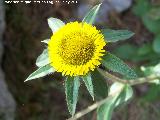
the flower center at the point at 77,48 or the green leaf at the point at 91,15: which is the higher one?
the green leaf at the point at 91,15

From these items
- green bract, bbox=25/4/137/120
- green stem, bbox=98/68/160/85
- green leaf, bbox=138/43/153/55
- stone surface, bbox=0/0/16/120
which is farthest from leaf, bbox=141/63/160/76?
stone surface, bbox=0/0/16/120

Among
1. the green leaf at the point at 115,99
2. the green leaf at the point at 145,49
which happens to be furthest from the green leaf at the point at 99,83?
the green leaf at the point at 145,49

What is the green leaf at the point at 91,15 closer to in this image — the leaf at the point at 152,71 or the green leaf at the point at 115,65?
the green leaf at the point at 115,65

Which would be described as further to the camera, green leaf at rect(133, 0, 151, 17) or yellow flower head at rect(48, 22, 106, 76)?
green leaf at rect(133, 0, 151, 17)

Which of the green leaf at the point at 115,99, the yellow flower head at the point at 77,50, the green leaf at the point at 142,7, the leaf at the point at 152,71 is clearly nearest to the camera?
the yellow flower head at the point at 77,50

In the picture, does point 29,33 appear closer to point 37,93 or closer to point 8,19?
point 8,19

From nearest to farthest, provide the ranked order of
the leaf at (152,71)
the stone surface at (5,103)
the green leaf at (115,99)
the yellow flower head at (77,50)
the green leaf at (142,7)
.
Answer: the yellow flower head at (77,50) → the green leaf at (115,99) → the leaf at (152,71) → the stone surface at (5,103) → the green leaf at (142,7)

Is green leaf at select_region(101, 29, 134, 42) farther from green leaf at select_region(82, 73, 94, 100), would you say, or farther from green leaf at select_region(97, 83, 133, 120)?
green leaf at select_region(97, 83, 133, 120)
